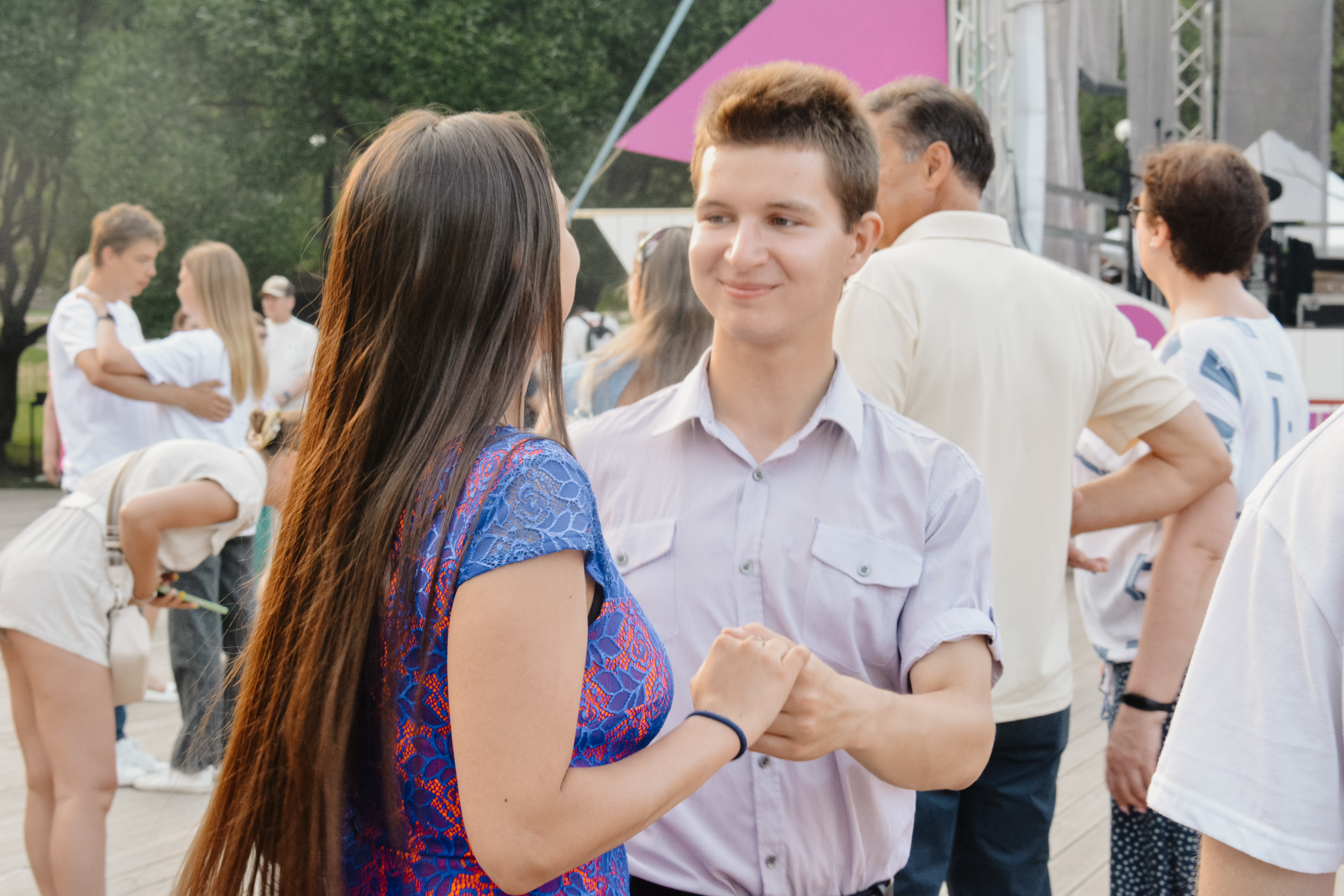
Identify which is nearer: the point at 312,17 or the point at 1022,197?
the point at 1022,197

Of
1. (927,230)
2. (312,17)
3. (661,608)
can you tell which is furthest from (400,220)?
(312,17)

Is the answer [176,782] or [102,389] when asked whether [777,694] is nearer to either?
[176,782]

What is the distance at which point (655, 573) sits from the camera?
150cm

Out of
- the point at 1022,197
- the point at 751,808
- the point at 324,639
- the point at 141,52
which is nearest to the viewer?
the point at 324,639

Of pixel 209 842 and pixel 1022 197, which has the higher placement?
pixel 1022 197

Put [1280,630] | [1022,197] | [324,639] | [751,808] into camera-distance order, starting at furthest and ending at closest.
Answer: [1022,197], [751,808], [324,639], [1280,630]

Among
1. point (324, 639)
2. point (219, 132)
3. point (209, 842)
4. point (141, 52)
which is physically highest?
point (141, 52)

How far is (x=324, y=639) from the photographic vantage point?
110 centimetres

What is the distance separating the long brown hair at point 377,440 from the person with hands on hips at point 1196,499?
1.51 meters

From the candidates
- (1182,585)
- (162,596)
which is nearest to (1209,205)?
(1182,585)

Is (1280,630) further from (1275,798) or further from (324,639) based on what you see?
(324,639)

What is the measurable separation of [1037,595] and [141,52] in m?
17.5

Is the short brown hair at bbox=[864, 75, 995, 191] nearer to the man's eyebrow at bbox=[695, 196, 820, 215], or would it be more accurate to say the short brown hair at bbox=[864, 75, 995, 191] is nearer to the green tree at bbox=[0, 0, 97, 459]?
the man's eyebrow at bbox=[695, 196, 820, 215]

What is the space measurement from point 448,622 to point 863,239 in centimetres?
92
